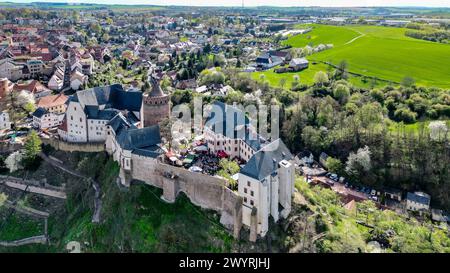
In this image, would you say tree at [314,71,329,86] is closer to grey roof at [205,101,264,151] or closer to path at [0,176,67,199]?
grey roof at [205,101,264,151]

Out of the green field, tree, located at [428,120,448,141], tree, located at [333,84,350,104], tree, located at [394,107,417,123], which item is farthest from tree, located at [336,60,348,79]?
tree, located at [428,120,448,141]

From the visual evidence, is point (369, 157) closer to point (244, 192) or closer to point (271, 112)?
point (271, 112)

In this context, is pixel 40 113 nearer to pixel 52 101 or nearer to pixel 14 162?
pixel 52 101

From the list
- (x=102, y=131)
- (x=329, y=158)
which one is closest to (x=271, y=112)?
(x=329, y=158)

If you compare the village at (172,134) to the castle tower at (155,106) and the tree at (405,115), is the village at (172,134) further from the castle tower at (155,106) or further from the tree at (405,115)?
the tree at (405,115)

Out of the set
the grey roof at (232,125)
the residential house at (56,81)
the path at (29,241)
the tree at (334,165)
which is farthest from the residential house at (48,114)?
the tree at (334,165)
